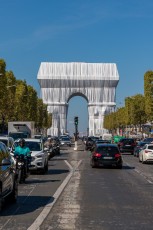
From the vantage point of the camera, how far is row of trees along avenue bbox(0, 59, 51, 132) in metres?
65.9

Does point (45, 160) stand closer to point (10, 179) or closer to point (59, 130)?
point (10, 179)

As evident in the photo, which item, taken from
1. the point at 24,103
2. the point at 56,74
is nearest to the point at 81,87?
the point at 56,74

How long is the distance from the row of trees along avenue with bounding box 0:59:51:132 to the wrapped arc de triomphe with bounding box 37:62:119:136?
286 feet

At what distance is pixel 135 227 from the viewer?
11.2m

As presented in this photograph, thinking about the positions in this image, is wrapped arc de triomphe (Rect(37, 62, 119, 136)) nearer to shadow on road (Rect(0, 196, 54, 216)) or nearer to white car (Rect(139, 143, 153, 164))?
white car (Rect(139, 143, 153, 164))

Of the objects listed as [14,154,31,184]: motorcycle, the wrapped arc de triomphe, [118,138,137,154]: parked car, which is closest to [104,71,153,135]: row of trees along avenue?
[118,138,137,154]: parked car

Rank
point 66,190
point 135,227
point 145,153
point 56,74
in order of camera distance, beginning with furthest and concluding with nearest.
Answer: point 56,74
point 145,153
point 66,190
point 135,227

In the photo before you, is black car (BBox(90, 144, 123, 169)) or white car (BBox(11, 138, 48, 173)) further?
black car (BBox(90, 144, 123, 169))

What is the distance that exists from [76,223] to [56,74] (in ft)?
578

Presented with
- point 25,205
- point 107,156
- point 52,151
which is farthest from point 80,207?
point 52,151

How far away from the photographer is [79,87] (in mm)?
193125

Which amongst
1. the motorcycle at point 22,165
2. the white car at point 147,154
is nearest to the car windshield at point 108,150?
the white car at point 147,154

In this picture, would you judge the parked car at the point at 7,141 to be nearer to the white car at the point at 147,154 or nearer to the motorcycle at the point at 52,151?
the motorcycle at the point at 52,151

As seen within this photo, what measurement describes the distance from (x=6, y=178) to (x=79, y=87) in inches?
7083
